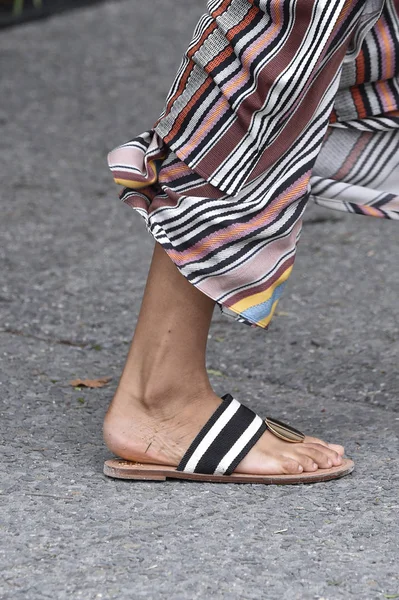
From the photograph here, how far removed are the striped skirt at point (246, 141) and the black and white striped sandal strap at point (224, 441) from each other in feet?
0.70

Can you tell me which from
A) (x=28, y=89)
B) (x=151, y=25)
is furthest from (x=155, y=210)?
(x=151, y=25)

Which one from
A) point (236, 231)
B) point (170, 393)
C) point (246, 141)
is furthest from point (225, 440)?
point (246, 141)

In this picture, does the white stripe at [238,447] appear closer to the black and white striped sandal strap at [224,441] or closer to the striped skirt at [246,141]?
the black and white striped sandal strap at [224,441]

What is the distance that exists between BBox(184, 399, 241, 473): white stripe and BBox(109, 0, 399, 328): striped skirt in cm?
21

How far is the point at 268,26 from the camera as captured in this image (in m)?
1.88

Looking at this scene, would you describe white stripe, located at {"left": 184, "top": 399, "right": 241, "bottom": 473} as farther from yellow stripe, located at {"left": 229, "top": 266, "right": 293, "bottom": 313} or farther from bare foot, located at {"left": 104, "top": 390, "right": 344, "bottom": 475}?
yellow stripe, located at {"left": 229, "top": 266, "right": 293, "bottom": 313}

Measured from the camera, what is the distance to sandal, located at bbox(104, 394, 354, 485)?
204 cm

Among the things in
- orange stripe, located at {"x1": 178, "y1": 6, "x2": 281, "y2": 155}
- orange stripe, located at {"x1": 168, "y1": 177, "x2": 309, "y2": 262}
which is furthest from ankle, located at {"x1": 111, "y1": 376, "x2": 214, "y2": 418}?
orange stripe, located at {"x1": 178, "y1": 6, "x2": 281, "y2": 155}

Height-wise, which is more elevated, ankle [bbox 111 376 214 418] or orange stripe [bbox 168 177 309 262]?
orange stripe [bbox 168 177 309 262]

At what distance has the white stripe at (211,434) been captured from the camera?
204 centimetres

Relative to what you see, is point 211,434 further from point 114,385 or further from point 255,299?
point 114,385

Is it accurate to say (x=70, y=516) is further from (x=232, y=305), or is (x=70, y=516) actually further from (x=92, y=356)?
(x=92, y=356)

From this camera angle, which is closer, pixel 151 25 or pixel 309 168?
pixel 309 168

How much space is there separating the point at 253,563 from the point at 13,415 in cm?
82
